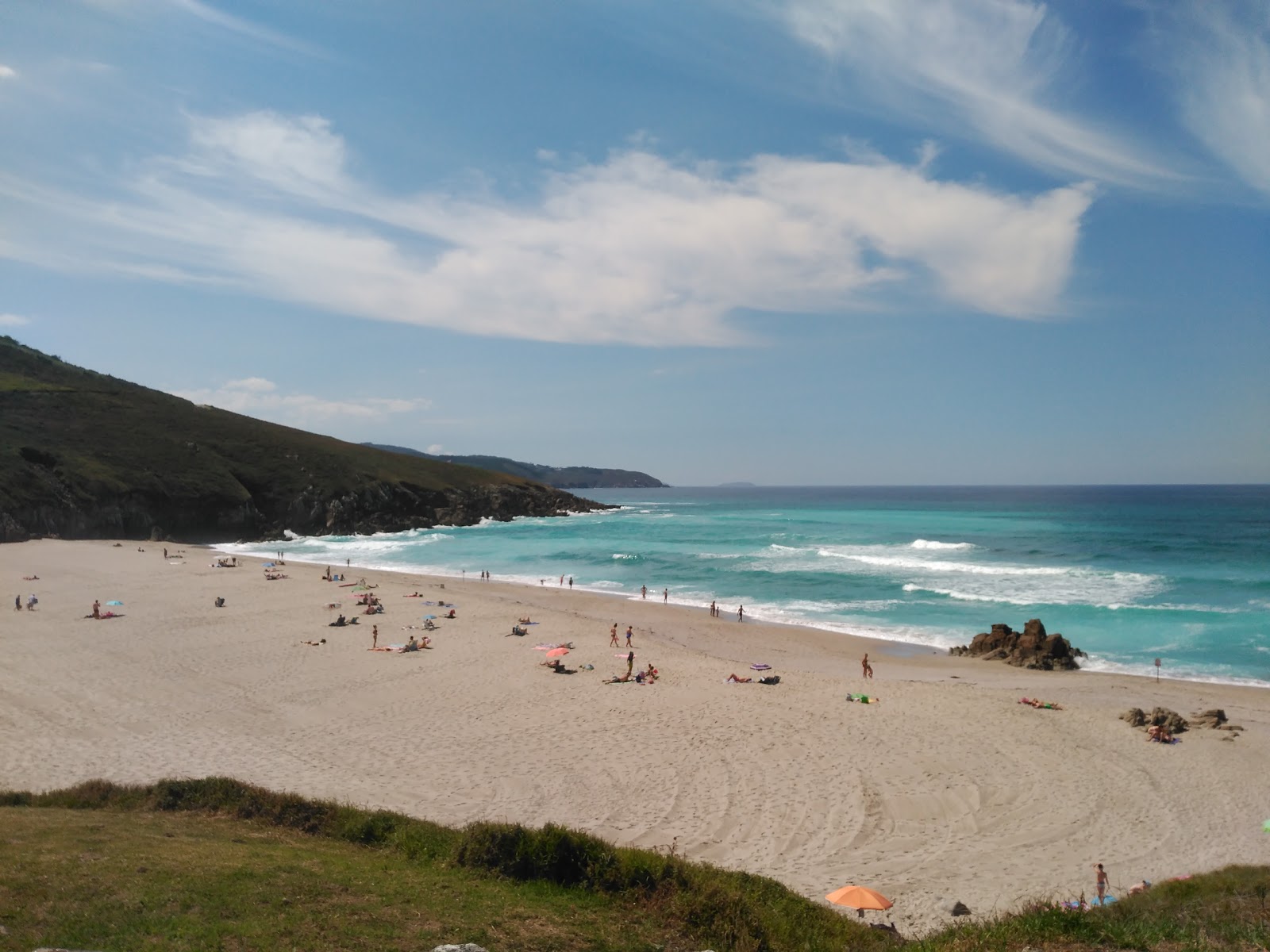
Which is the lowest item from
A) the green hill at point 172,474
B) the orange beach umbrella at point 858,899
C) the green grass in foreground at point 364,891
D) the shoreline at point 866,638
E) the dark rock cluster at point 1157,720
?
the shoreline at point 866,638

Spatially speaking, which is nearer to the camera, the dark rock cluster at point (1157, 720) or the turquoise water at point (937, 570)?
the dark rock cluster at point (1157, 720)

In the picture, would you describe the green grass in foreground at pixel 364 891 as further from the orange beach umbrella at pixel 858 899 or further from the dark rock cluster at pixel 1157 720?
the dark rock cluster at pixel 1157 720

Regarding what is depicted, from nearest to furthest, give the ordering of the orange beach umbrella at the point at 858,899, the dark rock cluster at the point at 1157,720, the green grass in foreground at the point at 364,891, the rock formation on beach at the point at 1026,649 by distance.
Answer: the green grass in foreground at the point at 364,891
the orange beach umbrella at the point at 858,899
the dark rock cluster at the point at 1157,720
the rock formation on beach at the point at 1026,649

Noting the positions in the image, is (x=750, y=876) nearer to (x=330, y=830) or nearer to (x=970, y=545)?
(x=330, y=830)

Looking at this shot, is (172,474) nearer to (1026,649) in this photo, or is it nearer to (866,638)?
(866,638)

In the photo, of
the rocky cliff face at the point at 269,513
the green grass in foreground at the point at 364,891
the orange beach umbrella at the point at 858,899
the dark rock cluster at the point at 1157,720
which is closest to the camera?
the green grass in foreground at the point at 364,891

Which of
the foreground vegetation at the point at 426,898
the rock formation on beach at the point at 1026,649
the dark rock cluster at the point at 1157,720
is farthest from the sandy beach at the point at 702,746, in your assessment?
the foreground vegetation at the point at 426,898
